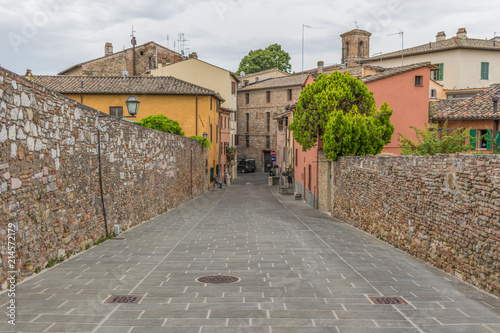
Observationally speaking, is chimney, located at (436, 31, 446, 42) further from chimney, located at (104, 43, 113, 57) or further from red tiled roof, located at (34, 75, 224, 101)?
chimney, located at (104, 43, 113, 57)

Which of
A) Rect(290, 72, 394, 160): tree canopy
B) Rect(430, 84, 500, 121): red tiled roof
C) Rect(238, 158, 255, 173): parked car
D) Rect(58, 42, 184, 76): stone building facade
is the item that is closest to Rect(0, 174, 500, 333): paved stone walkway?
Rect(290, 72, 394, 160): tree canopy

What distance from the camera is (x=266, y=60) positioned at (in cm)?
7662

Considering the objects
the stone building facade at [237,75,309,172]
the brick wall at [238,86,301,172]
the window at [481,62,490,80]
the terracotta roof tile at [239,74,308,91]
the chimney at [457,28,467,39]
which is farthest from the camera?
the brick wall at [238,86,301,172]

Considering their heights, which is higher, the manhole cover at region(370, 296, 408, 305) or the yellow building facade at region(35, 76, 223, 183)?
the yellow building facade at region(35, 76, 223, 183)

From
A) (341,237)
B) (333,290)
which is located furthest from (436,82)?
(333,290)

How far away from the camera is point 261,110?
65375 millimetres

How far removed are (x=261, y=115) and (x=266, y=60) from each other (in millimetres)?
15143

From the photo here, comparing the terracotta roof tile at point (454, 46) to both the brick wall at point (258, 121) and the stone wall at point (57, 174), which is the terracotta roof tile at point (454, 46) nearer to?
the brick wall at point (258, 121)

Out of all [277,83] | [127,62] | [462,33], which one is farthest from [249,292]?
[277,83]

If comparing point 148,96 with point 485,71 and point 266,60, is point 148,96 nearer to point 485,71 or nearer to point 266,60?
point 485,71

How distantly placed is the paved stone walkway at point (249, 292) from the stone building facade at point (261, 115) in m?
51.6

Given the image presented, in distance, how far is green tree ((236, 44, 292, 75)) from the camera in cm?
7662

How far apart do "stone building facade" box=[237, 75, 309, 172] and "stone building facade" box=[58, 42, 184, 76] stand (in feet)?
54.5

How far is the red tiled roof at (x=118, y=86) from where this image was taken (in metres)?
36.2
